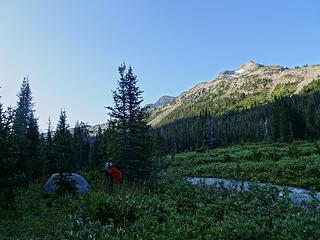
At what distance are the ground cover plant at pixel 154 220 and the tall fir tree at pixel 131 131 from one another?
793 cm

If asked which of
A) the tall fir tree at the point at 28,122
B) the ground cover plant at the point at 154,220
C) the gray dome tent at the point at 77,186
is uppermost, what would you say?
the tall fir tree at the point at 28,122

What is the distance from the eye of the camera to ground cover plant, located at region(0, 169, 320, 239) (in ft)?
19.8

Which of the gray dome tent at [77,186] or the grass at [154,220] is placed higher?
the gray dome tent at [77,186]

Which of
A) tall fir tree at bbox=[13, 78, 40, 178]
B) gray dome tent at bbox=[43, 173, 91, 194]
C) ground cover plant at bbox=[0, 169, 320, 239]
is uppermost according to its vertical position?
tall fir tree at bbox=[13, 78, 40, 178]

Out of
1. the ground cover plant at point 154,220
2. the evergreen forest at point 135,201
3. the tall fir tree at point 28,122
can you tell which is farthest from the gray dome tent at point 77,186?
the tall fir tree at point 28,122

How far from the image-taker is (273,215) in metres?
7.81

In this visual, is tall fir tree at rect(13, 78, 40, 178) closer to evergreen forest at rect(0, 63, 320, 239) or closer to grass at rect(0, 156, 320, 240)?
evergreen forest at rect(0, 63, 320, 239)

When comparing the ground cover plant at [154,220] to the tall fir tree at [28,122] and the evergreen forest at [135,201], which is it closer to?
the evergreen forest at [135,201]

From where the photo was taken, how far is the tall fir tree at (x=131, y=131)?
18906 millimetres

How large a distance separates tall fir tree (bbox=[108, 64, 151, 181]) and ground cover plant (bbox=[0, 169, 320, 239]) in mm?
7931

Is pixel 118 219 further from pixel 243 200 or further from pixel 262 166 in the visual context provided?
pixel 262 166

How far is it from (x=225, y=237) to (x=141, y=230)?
2.30 meters

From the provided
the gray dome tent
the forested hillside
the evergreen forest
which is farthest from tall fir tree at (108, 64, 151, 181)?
the forested hillside


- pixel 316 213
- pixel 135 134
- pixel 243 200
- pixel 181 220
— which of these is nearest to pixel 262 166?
pixel 135 134
